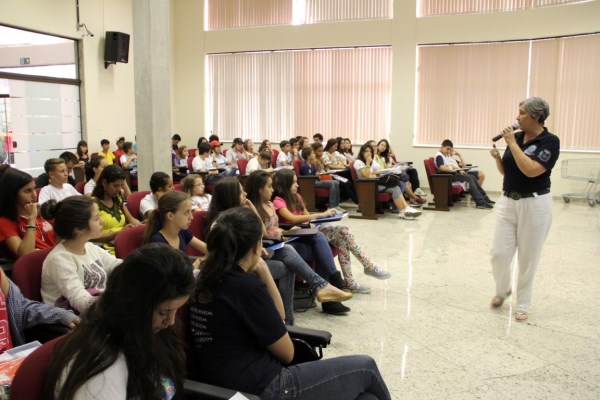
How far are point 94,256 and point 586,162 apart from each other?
30.8 feet

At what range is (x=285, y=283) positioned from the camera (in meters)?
3.57

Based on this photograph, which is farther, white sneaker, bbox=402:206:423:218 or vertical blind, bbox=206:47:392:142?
vertical blind, bbox=206:47:392:142

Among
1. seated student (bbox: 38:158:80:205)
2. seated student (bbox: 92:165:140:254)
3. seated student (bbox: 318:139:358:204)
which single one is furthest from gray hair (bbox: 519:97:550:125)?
seated student (bbox: 318:139:358:204)

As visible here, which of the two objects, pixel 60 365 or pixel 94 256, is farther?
pixel 94 256

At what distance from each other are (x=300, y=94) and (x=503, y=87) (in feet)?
13.6

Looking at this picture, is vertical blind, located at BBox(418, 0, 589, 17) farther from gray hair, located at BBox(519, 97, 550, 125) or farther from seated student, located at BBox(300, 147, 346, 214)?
gray hair, located at BBox(519, 97, 550, 125)

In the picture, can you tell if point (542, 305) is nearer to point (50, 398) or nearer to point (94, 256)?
point (94, 256)

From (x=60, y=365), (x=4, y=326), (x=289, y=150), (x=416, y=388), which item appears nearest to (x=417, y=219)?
(x=289, y=150)

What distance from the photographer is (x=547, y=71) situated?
10125mm

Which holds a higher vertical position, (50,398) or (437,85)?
(437,85)

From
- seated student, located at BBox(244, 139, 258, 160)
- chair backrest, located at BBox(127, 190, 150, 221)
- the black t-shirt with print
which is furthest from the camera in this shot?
seated student, located at BBox(244, 139, 258, 160)

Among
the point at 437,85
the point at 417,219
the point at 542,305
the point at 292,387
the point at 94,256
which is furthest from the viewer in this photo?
the point at 437,85

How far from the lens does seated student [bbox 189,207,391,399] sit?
6.11ft

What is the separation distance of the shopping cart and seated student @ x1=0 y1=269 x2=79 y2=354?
9.27m
